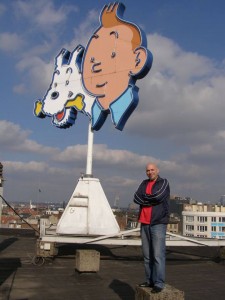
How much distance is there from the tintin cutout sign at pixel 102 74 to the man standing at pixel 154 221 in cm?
727

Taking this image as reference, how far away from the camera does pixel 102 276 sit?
907 centimetres

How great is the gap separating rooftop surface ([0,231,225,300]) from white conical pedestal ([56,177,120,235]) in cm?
81

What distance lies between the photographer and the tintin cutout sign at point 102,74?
12992mm

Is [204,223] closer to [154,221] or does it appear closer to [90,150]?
[90,150]

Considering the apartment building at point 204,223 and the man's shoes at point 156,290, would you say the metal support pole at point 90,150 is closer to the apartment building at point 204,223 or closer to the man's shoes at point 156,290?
the man's shoes at point 156,290

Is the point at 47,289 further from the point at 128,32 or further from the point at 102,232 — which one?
the point at 128,32

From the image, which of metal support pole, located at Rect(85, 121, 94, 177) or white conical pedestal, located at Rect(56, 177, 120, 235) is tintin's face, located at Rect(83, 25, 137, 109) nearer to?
metal support pole, located at Rect(85, 121, 94, 177)

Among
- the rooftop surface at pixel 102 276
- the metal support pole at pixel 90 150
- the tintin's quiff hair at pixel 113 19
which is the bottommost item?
the rooftop surface at pixel 102 276

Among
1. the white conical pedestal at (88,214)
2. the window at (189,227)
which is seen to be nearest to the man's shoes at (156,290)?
the white conical pedestal at (88,214)

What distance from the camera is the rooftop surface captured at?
731cm

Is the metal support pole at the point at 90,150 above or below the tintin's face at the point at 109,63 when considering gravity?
below

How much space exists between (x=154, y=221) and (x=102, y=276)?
414 cm

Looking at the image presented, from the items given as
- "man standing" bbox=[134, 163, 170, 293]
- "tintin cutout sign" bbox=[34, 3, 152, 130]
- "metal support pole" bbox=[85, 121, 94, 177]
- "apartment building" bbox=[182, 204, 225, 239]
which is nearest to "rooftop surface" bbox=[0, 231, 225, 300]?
"man standing" bbox=[134, 163, 170, 293]

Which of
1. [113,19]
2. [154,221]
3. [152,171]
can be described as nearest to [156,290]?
[154,221]
